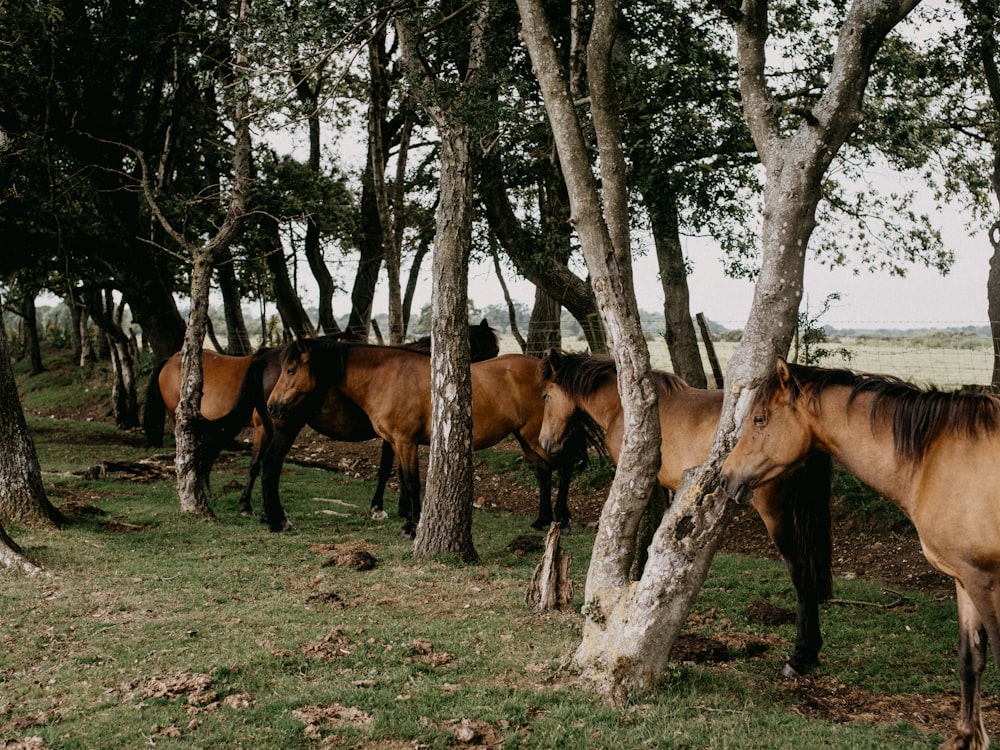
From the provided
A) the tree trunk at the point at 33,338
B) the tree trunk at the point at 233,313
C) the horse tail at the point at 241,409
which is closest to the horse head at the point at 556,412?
the horse tail at the point at 241,409

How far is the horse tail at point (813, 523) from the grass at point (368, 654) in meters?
0.54

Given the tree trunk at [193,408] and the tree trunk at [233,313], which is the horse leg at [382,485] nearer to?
the tree trunk at [193,408]

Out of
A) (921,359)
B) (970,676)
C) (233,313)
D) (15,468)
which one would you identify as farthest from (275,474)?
(233,313)

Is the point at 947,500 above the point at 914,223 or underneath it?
underneath

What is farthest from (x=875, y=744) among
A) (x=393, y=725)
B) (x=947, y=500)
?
(x=393, y=725)

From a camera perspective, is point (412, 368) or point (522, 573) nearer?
point (522, 573)

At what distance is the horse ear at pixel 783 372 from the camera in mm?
4906

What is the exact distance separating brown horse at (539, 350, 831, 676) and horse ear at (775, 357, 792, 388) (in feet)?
3.39

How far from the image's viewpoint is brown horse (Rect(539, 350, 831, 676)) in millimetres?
5828

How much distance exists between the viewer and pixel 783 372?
4949 mm

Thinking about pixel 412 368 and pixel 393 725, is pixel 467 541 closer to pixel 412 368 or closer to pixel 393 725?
pixel 412 368

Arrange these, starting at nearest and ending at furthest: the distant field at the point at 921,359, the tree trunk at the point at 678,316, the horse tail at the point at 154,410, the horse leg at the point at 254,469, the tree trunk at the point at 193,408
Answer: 1. the tree trunk at the point at 193,408
2. the horse leg at the point at 254,469
3. the distant field at the point at 921,359
4. the tree trunk at the point at 678,316
5. the horse tail at the point at 154,410

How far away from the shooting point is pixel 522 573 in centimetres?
789

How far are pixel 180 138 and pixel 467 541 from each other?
49.7 ft
